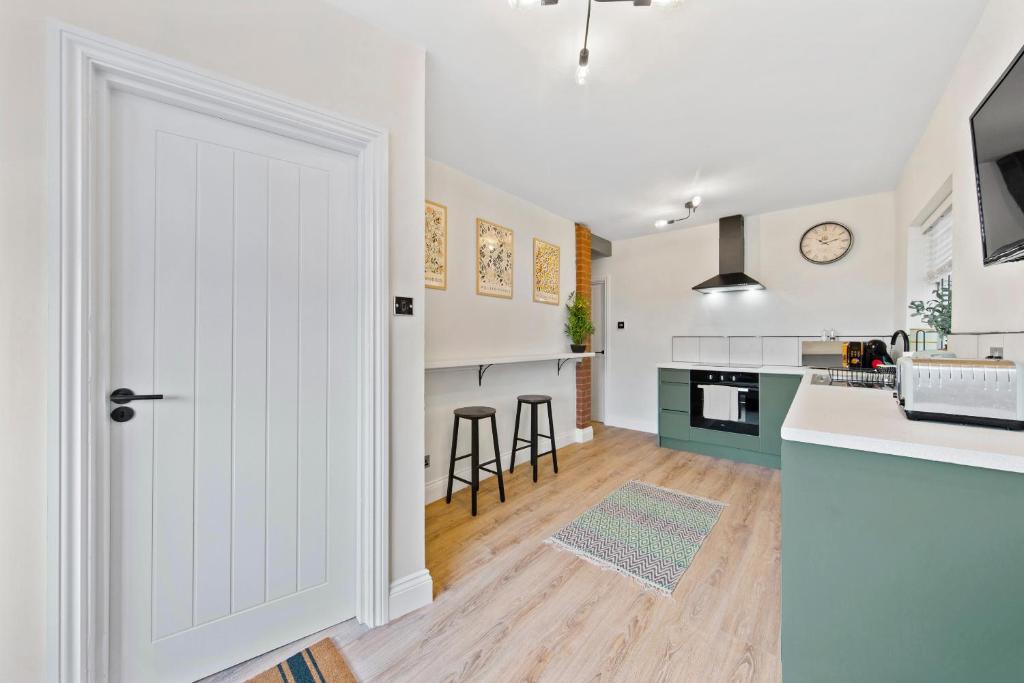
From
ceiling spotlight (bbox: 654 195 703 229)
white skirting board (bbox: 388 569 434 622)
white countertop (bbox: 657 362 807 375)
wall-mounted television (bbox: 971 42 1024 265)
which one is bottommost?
white skirting board (bbox: 388 569 434 622)

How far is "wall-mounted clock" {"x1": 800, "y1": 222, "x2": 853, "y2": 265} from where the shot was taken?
358 centimetres

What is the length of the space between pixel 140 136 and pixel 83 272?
0.47 metres

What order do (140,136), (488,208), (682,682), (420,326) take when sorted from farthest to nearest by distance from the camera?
(488,208), (420,326), (682,682), (140,136)

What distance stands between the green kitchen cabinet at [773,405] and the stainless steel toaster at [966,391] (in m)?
2.48

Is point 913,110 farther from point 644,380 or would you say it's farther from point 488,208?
point 644,380

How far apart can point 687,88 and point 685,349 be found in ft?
10.1

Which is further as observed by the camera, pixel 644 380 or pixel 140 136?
pixel 644 380

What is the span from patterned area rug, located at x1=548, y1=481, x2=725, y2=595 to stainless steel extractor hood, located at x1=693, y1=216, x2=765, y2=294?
2.22 m

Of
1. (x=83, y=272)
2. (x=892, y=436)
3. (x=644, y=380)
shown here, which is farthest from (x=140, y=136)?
(x=644, y=380)

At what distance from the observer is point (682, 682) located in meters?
1.33

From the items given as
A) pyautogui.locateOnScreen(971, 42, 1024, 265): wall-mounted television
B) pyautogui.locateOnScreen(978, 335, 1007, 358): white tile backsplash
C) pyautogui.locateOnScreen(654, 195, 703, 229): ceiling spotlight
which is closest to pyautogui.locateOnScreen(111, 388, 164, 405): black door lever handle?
pyautogui.locateOnScreen(971, 42, 1024, 265): wall-mounted television

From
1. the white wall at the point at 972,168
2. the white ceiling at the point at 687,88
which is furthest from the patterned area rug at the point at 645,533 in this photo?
the white ceiling at the point at 687,88

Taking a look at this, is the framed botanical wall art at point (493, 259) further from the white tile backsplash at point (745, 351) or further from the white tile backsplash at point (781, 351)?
the white tile backsplash at point (781, 351)

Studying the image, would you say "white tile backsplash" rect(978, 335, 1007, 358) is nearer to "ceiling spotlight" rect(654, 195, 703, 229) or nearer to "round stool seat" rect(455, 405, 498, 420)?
"ceiling spotlight" rect(654, 195, 703, 229)
